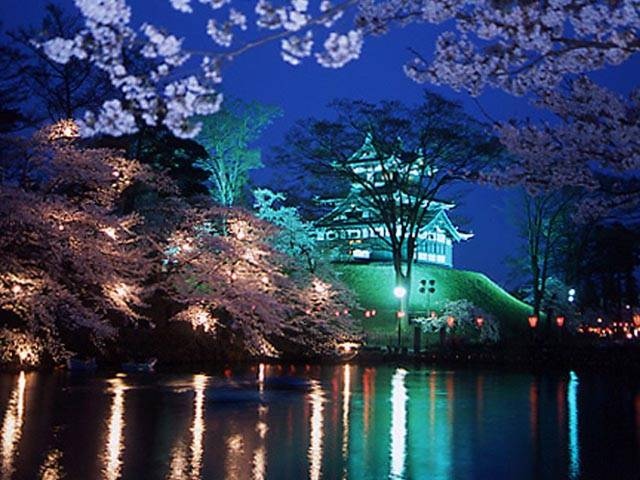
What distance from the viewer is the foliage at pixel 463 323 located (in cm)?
4047

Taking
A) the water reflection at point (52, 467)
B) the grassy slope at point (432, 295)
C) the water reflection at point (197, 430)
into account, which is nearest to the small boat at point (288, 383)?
the water reflection at point (197, 430)

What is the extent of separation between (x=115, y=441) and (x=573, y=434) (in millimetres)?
6809

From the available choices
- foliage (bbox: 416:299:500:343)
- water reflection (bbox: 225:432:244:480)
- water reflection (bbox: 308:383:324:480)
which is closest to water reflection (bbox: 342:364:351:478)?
water reflection (bbox: 308:383:324:480)

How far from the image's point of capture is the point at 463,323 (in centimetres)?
4153

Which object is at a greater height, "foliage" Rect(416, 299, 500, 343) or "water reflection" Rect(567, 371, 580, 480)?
"foliage" Rect(416, 299, 500, 343)

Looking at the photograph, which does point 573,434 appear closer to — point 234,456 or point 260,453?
point 260,453

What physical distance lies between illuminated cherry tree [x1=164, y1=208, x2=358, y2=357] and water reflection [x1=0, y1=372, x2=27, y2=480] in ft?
36.1

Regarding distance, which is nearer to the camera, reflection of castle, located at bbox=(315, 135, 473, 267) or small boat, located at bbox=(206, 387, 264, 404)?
small boat, located at bbox=(206, 387, 264, 404)

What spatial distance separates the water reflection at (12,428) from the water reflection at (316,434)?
315cm

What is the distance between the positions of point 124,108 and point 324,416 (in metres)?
7.45

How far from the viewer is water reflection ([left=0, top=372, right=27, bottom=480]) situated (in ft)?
25.9

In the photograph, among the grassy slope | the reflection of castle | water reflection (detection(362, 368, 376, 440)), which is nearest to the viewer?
water reflection (detection(362, 368, 376, 440))

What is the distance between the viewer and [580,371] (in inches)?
1145

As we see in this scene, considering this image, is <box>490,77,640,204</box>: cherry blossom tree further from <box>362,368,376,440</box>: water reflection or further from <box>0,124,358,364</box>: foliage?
<box>0,124,358,364</box>: foliage
